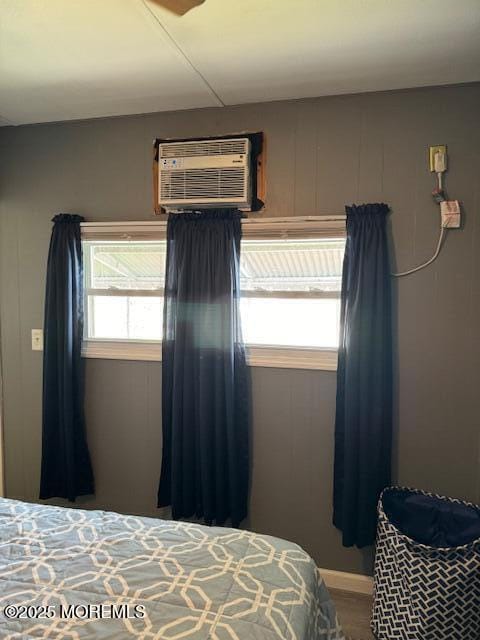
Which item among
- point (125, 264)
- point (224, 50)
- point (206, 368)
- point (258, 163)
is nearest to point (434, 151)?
point (258, 163)

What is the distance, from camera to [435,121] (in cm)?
201

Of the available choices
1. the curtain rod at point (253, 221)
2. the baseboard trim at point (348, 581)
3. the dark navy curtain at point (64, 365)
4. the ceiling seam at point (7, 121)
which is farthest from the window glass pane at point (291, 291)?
the ceiling seam at point (7, 121)

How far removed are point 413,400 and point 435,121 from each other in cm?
136

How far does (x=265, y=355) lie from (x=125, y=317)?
903mm

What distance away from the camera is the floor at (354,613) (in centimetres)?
193

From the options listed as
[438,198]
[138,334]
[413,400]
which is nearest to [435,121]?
[438,198]

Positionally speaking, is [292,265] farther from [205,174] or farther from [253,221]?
[205,174]

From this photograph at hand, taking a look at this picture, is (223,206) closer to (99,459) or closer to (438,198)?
(438,198)

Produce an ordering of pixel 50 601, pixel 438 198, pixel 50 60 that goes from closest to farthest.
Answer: pixel 50 601
pixel 50 60
pixel 438 198

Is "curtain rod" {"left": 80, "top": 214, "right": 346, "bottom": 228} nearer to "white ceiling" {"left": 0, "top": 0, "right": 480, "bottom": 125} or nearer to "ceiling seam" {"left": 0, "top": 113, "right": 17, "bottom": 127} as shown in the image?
"white ceiling" {"left": 0, "top": 0, "right": 480, "bottom": 125}

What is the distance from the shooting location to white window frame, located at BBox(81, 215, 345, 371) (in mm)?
2168

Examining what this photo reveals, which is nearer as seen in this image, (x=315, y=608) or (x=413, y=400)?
(x=315, y=608)

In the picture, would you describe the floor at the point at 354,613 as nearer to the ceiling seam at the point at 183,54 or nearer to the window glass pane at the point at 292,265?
the window glass pane at the point at 292,265

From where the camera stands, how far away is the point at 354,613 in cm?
206
